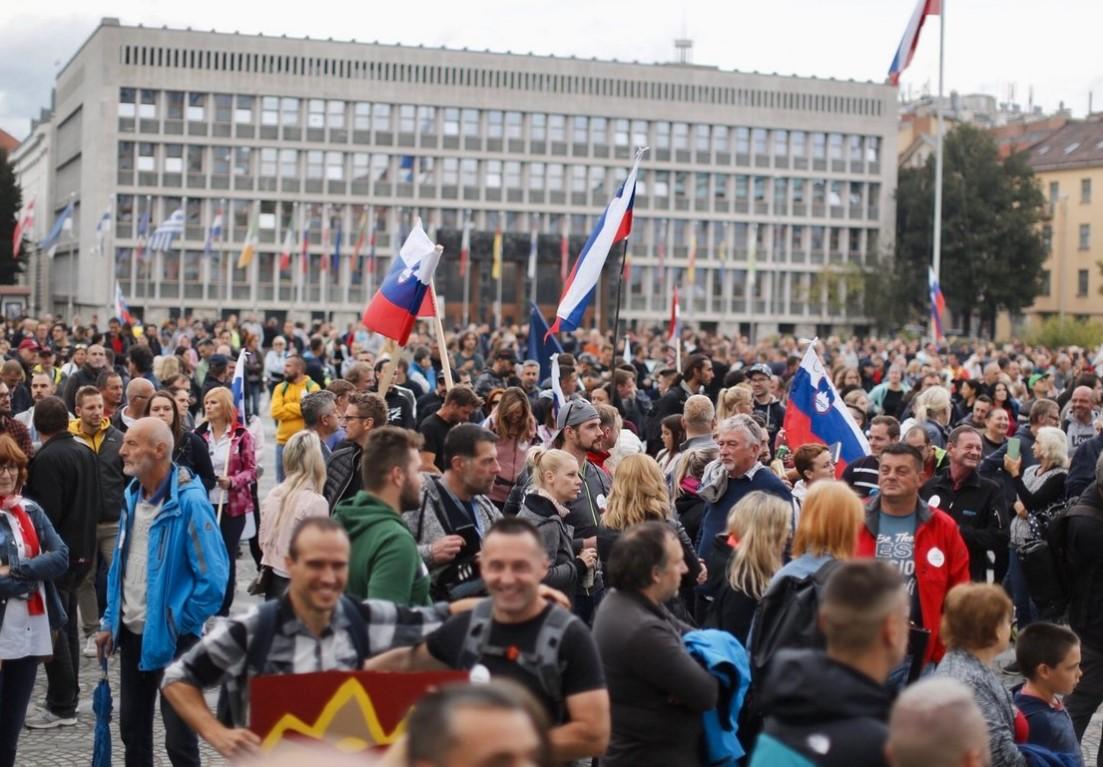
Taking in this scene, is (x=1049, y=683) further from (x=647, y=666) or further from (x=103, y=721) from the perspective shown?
(x=103, y=721)

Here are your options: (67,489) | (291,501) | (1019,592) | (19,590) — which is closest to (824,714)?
(291,501)

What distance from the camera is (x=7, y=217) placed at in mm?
95812

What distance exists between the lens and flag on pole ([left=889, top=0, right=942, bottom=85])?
3309 cm

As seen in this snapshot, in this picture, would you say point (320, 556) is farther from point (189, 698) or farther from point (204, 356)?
point (204, 356)

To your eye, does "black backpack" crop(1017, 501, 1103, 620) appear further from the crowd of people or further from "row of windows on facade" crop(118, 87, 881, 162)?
"row of windows on facade" crop(118, 87, 881, 162)

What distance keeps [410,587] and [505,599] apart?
94 cm

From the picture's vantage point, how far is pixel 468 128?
8469 centimetres

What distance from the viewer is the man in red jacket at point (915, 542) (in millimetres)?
7254

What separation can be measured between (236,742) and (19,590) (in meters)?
3.46

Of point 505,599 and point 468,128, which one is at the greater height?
point 468,128

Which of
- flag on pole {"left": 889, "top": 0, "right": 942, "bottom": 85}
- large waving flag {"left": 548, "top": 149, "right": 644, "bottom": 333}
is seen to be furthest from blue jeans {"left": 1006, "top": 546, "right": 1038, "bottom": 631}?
flag on pole {"left": 889, "top": 0, "right": 942, "bottom": 85}

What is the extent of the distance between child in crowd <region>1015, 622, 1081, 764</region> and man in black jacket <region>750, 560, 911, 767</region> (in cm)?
232

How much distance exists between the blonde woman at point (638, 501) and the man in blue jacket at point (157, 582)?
70.9 inches

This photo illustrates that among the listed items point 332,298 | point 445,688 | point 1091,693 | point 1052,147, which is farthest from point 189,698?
point 1052,147
